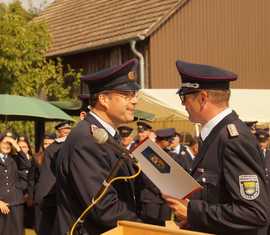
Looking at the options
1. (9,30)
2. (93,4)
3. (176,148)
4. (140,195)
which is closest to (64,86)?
(93,4)

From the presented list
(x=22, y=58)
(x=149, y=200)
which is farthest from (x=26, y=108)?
(x=22, y=58)

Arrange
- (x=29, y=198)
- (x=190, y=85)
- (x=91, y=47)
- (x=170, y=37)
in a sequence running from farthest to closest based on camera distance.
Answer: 1. (x=91, y=47)
2. (x=170, y=37)
3. (x=29, y=198)
4. (x=190, y=85)

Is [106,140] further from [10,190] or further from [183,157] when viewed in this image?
[10,190]

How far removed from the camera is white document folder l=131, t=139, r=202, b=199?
288 cm

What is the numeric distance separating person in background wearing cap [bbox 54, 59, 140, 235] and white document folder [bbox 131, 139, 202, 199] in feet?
0.38

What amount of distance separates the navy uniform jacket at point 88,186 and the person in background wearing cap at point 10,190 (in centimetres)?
507

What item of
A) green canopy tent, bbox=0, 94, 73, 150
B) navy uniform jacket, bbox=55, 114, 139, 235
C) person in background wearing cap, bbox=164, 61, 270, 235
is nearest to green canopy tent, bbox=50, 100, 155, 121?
green canopy tent, bbox=0, 94, 73, 150

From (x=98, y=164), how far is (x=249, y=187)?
0.79 metres

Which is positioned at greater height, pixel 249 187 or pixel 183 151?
pixel 249 187

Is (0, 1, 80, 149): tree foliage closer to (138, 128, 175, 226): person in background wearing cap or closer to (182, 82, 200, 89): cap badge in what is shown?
(138, 128, 175, 226): person in background wearing cap

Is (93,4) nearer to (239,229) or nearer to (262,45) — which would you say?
(262,45)

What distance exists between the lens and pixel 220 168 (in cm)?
288

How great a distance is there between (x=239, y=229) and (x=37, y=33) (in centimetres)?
1459

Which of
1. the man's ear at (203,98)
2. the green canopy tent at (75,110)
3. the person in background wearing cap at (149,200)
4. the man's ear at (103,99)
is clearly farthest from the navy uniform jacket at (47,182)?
the green canopy tent at (75,110)
